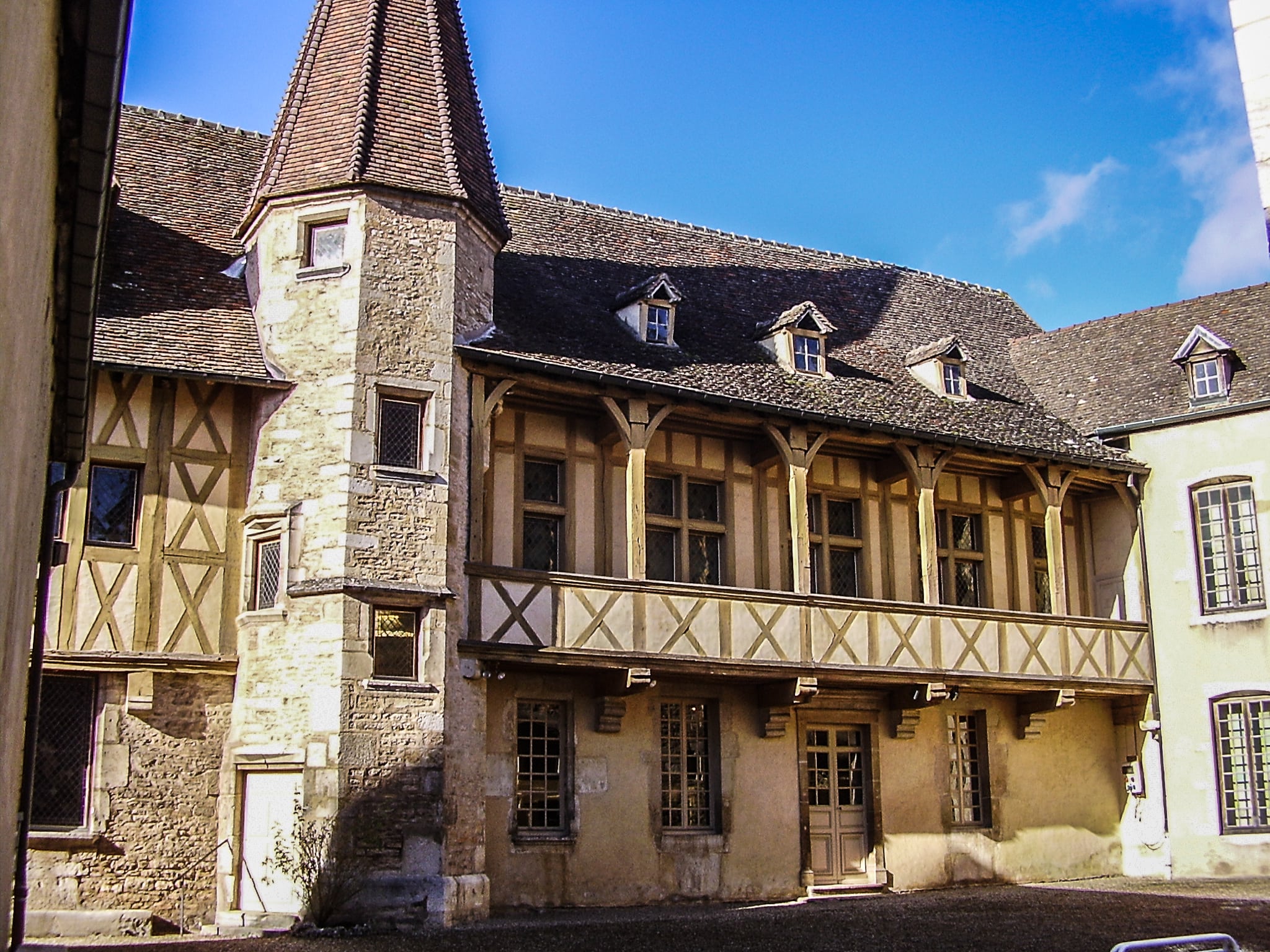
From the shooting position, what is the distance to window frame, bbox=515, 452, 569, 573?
1539 cm

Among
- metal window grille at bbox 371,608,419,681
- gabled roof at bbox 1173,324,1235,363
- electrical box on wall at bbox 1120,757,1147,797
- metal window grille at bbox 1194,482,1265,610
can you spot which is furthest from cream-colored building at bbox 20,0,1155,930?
gabled roof at bbox 1173,324,1235,363

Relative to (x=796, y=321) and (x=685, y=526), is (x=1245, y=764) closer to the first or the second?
(x=685, y=526)

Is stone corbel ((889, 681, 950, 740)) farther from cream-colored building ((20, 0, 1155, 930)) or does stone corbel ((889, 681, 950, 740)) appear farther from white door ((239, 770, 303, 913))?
white door ((239, 770, 303, 913))

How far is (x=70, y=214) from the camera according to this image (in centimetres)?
761

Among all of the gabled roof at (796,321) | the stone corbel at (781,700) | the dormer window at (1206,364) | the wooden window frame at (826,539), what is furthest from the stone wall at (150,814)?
the dormer window at (1206,364)

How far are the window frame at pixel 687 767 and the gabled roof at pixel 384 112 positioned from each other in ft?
18.4

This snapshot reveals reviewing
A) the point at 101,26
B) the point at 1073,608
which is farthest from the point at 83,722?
the point at 1073,608

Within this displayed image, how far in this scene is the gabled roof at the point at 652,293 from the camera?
658 inches

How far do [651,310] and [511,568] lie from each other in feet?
13.5

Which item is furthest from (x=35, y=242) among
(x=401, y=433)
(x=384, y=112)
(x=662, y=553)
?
(x=662, y=553)

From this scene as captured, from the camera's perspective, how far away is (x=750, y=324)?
1855 cm

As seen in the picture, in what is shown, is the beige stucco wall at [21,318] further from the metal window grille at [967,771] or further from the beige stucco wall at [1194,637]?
the beige stucco wall at [1194,637]

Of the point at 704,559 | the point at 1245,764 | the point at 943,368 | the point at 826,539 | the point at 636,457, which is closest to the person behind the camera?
the point at 636,457

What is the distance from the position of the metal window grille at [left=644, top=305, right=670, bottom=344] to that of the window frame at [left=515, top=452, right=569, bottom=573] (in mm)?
2009
